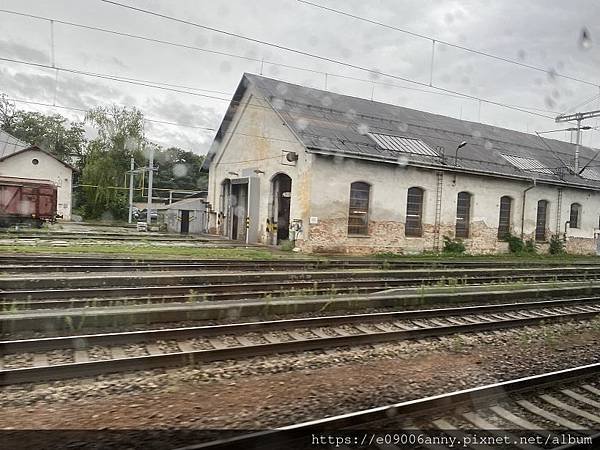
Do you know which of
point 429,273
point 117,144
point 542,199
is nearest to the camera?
point 429,273

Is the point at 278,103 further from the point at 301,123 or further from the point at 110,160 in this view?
the point at 110,160

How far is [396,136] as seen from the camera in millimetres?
26891

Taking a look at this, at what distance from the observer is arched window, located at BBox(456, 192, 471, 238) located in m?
27.3

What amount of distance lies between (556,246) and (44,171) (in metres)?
43.7

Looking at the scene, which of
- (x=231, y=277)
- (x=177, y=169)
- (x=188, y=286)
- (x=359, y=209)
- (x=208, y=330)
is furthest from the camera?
(x=177, y=169)

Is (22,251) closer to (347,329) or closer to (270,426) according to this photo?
(347,329)

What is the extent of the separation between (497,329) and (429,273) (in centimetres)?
743

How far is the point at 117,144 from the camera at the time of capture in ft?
175

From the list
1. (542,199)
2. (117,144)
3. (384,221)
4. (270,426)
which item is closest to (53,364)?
(270,426)

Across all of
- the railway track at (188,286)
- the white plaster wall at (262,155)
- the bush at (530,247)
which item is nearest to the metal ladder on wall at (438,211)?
the bush at (530,247)

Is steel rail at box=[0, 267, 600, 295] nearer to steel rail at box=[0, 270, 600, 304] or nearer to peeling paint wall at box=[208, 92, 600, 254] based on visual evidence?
steel rail at box=[0, 270, 600, 304]

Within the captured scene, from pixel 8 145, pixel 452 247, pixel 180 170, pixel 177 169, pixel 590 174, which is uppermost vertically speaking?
pixel 177 169

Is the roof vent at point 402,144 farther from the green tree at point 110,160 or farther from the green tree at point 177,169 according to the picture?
the green tree at point 177,169

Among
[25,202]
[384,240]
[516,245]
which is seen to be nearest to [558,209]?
[516,245]
